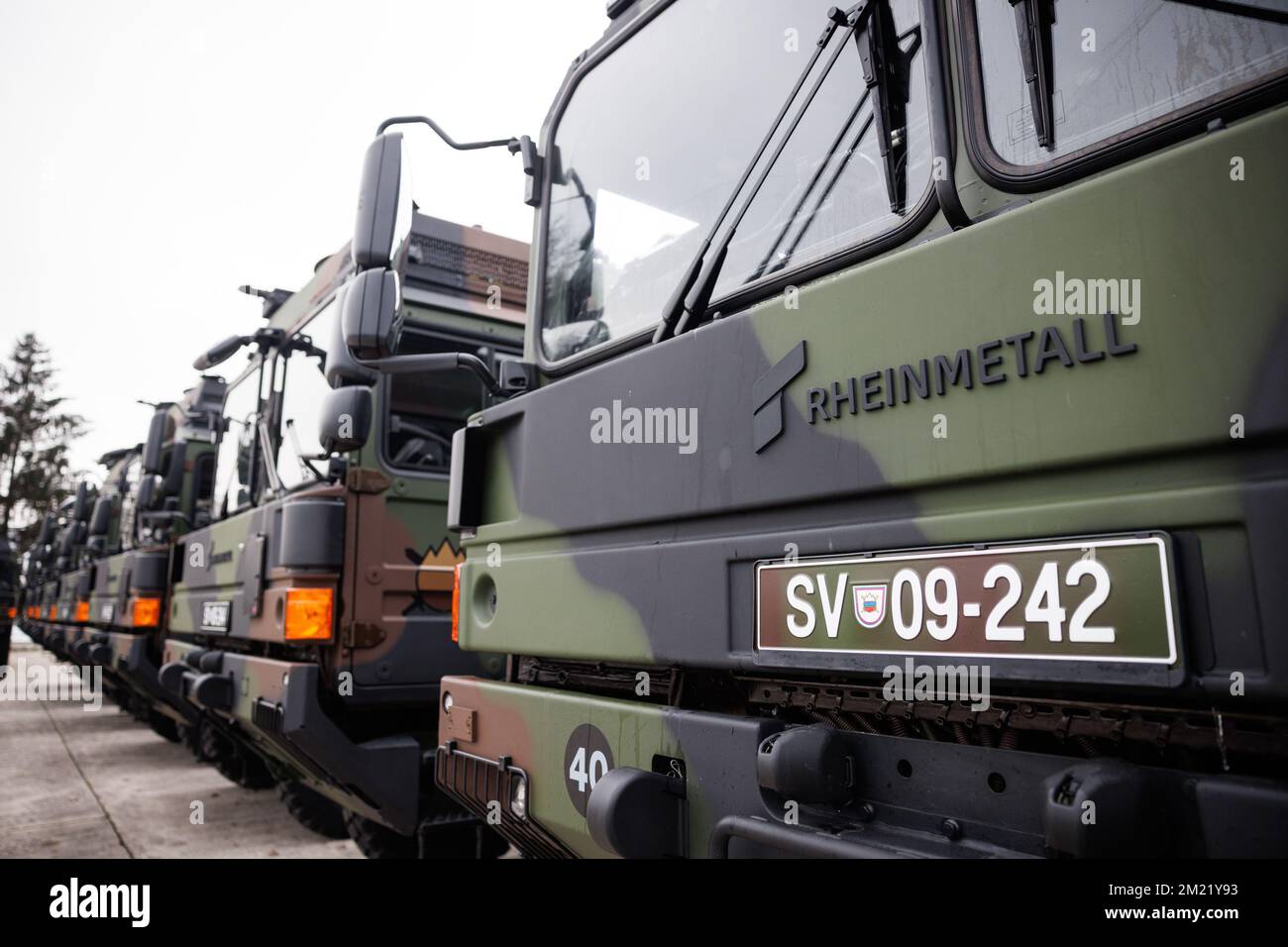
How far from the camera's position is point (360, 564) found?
3.78 meters

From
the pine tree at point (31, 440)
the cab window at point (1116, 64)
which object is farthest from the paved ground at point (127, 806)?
the pine tree at point (31, 440)

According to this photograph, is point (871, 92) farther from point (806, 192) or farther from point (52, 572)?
point (52, 572)

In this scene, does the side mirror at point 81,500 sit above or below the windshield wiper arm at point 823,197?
above

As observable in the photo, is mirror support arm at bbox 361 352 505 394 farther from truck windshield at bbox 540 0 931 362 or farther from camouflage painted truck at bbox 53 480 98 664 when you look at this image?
camouflage painted truck at bbox 53 480 98 664

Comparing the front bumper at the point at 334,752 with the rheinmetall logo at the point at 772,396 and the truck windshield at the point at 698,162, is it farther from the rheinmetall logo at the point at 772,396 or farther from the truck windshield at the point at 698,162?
the rheinmetall logo at the point at 772,396

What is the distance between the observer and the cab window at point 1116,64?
1.13 m

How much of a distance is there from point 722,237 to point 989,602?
950 mm

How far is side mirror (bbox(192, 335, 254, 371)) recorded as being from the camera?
14.2 ft

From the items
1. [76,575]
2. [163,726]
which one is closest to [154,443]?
[163,726]

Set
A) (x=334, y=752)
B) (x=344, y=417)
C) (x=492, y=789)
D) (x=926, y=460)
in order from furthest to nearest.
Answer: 1. (x=334, y=752)
2. (x=344, y=417)
3. (x=492, y=789)
4. (x=926, y=460)

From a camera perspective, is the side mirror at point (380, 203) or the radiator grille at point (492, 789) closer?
the radiator grille at point (492, 789)

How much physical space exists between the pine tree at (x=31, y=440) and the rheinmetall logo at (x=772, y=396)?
99.7 feet

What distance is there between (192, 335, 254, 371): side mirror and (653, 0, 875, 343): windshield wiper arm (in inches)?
129
